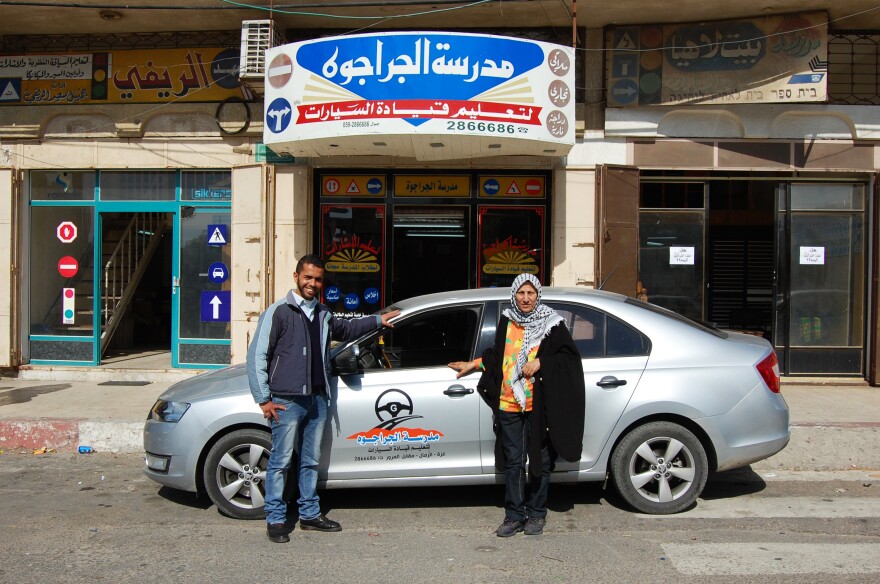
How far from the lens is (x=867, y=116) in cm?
977

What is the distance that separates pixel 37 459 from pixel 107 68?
19.5ft

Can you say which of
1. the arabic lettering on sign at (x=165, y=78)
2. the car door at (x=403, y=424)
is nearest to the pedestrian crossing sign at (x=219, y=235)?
the arabic lettering on sign at (x=165, y=78)

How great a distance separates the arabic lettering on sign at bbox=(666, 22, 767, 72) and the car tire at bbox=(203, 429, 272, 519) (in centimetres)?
753

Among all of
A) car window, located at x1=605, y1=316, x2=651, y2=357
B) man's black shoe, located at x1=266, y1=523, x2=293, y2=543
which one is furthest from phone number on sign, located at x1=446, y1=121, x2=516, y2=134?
man's black shoe, located at x1=266, y1=523, x2=293, y2=543

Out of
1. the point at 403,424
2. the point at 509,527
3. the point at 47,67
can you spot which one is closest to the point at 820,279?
the point at 509,527

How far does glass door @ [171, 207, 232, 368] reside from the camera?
416 inches

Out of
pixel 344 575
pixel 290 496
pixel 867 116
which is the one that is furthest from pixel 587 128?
pixel 344 575

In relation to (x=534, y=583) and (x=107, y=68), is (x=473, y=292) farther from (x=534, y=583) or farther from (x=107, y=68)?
(x=107, y=68)

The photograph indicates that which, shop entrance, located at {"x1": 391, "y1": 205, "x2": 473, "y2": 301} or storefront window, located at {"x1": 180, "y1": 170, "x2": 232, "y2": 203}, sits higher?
storefront window, located at {"x1": 180, "y1": 170, "x2": 232, "y2": 203}

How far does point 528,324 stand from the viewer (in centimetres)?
493

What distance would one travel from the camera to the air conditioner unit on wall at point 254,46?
938 centimetres

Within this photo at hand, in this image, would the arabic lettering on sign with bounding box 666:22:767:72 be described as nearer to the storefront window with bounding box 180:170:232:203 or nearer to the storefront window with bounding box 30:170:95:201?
the storefront window with bounding box 180:170:232:203

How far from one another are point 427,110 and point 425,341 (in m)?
3.75

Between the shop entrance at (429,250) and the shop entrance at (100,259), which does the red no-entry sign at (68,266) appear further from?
the shop entrance at (429,250)
